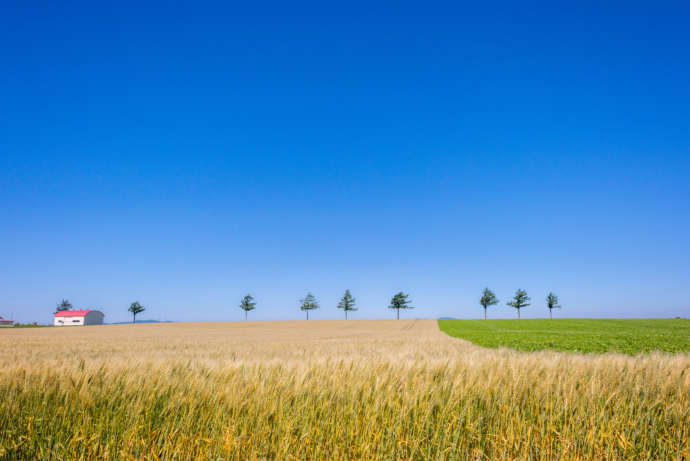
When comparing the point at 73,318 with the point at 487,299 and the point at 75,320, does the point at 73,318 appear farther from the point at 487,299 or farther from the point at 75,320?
the point at 487,299

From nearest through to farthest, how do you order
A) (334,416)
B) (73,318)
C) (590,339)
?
(334,416), (590,339), (73,318)

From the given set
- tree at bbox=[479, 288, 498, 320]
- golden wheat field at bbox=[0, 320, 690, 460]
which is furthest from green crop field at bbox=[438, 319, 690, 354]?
tree at bbox=[479, 288, 498, 320]

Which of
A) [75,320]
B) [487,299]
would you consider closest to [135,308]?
[75,320]

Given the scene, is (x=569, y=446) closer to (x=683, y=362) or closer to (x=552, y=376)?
(x=552, y=376)

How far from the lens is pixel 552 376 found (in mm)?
3934

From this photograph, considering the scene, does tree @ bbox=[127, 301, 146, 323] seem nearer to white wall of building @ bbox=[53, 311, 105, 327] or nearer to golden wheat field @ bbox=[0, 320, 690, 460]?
white wall of building @ bbox=[53, 311, 105, 327]

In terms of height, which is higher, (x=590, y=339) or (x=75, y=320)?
(x=590, y=339)

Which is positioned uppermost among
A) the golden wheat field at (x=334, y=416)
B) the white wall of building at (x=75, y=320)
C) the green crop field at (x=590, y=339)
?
the golden wheat field at (x=334, y=416)

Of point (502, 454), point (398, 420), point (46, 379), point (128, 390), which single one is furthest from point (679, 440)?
point (46, 379)

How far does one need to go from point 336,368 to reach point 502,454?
5.63 ft

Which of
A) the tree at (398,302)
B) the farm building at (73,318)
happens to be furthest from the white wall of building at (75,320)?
the tree at (398,302)

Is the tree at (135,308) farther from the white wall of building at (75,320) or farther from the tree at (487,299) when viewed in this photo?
the tree at (487,299)

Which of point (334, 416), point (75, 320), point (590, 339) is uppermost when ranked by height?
point (334, 416)

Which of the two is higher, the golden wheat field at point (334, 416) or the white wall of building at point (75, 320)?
the golden wheat field at point (334, 416)
